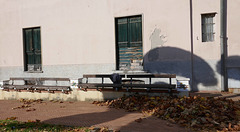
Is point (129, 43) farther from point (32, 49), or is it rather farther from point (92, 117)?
point (32, 49)

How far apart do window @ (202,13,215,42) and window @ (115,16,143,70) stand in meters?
3.17

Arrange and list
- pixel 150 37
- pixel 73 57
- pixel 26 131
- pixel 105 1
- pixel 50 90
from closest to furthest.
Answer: pixel 26 131 < pixel 50 90 < pixel 150 37 < pixel 105 1 < pixel 73 57

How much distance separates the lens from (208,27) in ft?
31.1

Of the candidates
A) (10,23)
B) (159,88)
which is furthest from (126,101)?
A: (10,23)

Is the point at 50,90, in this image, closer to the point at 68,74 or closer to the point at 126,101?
the point at 68,74

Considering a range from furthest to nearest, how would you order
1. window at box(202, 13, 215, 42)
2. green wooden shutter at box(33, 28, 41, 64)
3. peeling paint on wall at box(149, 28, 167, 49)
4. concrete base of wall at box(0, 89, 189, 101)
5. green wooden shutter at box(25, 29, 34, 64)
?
green wooden shutter at box(25, 29, 34, 64) → green wooden shutter at box(33, 28, 41, 64) → peeling paint on wall at box(149, 28, 167, 49) → window at box(202, 13, 215, 42) → concrete base of wall at box(0, 89, 189, 101)

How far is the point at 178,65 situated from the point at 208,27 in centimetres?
232

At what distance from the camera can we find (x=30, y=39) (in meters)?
13.4

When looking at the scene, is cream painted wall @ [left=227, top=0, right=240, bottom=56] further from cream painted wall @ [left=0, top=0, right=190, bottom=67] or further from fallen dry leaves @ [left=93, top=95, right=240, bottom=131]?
fallen dry leaves @ [left=93, top=95, right=240, bottom=131]

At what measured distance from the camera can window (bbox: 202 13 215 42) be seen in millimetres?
9414

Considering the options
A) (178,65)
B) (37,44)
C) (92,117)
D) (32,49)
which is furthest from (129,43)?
(32,49)

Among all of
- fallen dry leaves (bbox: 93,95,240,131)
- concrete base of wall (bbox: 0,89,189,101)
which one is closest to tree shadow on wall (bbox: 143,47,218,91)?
concrete base of wall (bbox: 0,89,189,101)

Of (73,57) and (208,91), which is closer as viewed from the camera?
(208,91)

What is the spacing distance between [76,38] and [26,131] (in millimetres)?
7825
